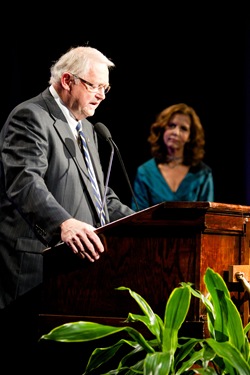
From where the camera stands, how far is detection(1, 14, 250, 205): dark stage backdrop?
18.0ft

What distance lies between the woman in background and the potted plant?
2.66 metres

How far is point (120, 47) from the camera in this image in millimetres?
5594

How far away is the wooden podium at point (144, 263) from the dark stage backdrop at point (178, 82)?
299 centimetres

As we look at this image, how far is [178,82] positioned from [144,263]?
11.2 ft

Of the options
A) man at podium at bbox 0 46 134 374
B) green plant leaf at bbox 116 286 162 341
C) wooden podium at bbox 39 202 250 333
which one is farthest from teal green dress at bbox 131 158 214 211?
green plant leaf at bbox 116 286 162 341

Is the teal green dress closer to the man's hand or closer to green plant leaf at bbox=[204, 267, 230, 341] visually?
the man's hand

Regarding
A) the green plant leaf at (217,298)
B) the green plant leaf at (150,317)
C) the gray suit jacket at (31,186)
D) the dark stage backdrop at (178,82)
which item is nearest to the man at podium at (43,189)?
the gray suit jacket at (31,186)

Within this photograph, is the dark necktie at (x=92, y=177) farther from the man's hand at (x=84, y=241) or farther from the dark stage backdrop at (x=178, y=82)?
the dark stage backdrop at (x=178, y=82)

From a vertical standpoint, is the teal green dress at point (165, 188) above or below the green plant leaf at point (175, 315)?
above

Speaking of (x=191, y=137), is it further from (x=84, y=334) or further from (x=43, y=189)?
(x=84, y=334)

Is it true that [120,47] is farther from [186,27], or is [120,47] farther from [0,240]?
[0,240]

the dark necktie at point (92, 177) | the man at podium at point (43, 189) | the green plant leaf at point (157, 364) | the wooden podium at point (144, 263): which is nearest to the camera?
the green plant leaf at point (157, 364)

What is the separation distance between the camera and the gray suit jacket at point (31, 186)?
2.67 m

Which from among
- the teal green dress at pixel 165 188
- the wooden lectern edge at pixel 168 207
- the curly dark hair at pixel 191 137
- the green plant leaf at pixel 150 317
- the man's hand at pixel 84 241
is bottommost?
the green plant leaf at pixel 150 317
